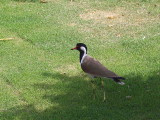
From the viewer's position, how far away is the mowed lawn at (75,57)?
10.3 metres

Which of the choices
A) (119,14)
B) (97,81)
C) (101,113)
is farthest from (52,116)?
(119,14)

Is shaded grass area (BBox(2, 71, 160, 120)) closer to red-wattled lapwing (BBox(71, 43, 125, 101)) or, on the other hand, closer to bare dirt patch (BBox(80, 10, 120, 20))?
red-wattled lapwing (BBox(71, 43, 125, 101))

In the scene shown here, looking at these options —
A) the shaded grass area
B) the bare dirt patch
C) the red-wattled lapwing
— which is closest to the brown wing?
the red-wattled lapwing

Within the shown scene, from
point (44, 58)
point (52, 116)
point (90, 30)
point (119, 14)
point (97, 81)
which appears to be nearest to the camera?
point (52, 116)

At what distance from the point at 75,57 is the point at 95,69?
107 inches

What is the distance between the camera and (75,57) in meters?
13.3

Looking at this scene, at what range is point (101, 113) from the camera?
394 inches

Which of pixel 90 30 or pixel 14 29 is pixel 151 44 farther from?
pixel 14 29

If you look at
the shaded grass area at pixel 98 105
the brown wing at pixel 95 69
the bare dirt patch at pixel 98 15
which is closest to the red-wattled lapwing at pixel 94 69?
the brown wing at pixel 95 69

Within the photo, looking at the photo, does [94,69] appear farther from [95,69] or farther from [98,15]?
[98,15]

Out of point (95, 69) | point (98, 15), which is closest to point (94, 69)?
point (95, 69)

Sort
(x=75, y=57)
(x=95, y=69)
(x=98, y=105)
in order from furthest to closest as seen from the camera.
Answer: (x=75, y=57)
(x=95, y=69)
(x=98, y=105)

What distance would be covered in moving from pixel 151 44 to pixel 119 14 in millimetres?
2736

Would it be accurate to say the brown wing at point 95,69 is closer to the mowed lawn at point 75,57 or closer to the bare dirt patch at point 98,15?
the mowed lawn at point 75,57
